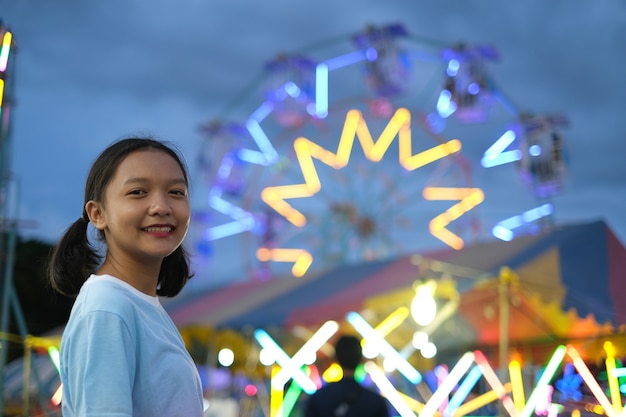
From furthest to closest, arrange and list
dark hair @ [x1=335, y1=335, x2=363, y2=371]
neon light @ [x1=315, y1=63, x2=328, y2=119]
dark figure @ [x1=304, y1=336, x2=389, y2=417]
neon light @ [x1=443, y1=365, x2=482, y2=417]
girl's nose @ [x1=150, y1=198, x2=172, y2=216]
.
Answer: neon light @ [x1=315, y1=63, x2=328, y2=119], neon light @ [x1=443, y1=365, x2=482, y2=417], dark hair @ [x1=335, y1=335, x2=363, y2=371], dark figure @ [x1=304, y1=336, x2=389, y2=417], girl's nose @ [x1=150, y1=198, x2=172, y2=216]

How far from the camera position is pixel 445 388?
495 cm

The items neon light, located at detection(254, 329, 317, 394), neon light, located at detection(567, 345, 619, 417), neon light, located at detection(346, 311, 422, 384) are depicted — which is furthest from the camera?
neon light, located at detection(254, 329, 317, 394)

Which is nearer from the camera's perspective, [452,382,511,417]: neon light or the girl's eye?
the girl's eye

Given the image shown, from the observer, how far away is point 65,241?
1.33 metres

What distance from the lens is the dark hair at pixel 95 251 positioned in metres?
1.20

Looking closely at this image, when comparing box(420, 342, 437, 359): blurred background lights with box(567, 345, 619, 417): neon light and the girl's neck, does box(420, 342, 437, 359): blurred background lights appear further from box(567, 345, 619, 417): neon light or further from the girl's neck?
the girl's neck

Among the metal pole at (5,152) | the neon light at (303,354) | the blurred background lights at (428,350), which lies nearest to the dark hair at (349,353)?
the metal pole at (5,152)

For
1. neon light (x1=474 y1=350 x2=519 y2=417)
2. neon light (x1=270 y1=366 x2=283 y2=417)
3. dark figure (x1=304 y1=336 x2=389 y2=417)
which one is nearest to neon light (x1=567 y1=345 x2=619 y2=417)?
dark figure (x1=304 y1=336 x2=389 y2=417)

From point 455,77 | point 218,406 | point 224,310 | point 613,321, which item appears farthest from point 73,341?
point 455,77

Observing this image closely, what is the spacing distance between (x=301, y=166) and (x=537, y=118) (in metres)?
3.73

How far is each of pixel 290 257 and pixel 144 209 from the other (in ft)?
39.4

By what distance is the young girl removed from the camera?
1015 mm

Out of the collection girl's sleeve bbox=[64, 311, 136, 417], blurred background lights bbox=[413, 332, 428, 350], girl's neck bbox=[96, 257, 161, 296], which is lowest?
blurred background lights bbox=[413, 332, 428, 350]

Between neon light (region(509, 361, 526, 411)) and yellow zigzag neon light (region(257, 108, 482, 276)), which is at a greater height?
yellow zigzag neon light (region(257, 108, 482, 276))
